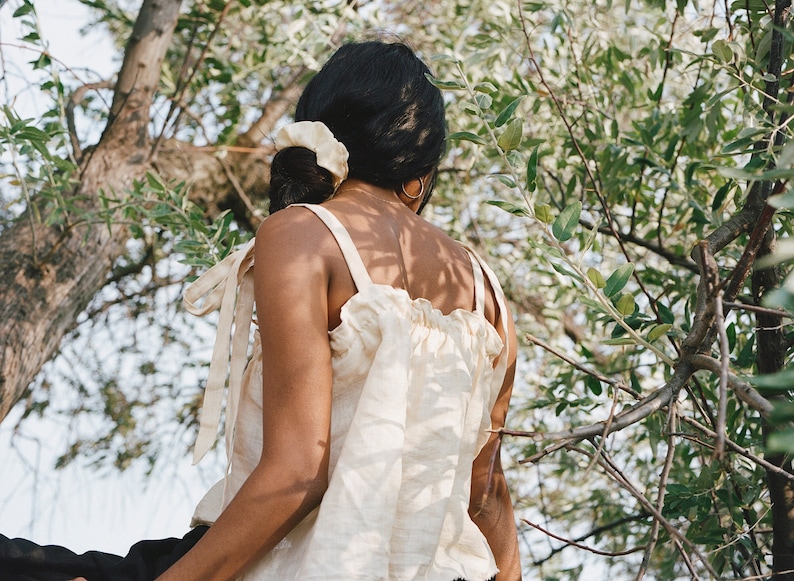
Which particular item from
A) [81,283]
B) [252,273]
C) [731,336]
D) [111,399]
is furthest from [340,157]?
[111,399]

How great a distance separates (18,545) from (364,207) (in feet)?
2.25

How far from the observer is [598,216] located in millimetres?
2875

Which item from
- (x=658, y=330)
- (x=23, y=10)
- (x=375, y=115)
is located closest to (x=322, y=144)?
(x=375, y=115)

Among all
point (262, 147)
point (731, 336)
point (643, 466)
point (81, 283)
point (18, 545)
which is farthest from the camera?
point (262, 147)

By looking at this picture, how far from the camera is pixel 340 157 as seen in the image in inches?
55.3

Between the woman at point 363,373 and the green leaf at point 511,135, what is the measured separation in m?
0.16

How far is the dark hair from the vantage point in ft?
4.74

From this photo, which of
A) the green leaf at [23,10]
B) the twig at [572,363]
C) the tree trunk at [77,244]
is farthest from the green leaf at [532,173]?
the green leaf at [23,10]

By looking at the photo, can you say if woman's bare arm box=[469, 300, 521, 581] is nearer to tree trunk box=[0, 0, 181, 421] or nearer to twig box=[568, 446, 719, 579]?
twig box=[568, 446, 719, 579]

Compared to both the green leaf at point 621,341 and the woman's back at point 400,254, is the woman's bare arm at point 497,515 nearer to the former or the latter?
the woman's back at point 400,254

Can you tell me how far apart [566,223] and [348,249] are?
317 millimetres

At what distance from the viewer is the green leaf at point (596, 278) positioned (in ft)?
4.12

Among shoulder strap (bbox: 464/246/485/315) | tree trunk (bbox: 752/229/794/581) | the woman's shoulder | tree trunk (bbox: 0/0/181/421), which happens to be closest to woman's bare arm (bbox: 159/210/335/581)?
the woman's shoulder

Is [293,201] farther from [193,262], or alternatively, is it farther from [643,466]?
[643,466]
